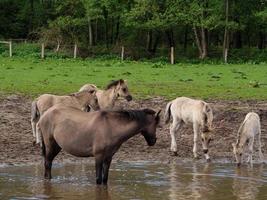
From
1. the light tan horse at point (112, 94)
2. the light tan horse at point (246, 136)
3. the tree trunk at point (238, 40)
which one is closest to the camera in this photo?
the light tan horse at point (246, 136)

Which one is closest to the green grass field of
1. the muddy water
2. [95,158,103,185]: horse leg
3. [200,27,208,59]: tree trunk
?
the muddy water

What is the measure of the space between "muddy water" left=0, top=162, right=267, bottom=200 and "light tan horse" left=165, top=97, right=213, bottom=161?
39.4 inches

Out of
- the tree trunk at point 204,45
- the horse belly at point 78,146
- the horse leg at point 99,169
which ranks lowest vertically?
the horse leg at point 99,169

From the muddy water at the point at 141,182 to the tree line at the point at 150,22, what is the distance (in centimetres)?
3510

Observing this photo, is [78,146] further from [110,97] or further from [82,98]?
[110,97]

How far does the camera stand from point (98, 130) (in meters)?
11.7

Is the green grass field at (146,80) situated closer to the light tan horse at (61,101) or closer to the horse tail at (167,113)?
the horse tail at (167,113)

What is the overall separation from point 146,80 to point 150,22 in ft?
80.3

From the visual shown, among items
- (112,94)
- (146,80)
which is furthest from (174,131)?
(146,80)

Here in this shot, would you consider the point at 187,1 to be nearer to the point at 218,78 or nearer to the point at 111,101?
the point at 218,78

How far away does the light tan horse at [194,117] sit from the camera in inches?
610

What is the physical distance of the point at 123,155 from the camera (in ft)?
50.9

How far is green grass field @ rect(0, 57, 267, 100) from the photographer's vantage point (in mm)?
24406

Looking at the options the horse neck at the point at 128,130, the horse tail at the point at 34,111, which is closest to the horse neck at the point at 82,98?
the horse tail at the point at 34,111
